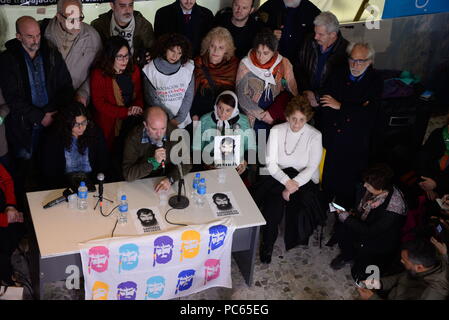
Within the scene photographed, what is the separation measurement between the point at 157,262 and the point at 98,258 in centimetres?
38

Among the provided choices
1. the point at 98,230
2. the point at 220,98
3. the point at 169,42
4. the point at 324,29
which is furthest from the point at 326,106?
the point at 98,230

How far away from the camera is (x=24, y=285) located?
13.3ft

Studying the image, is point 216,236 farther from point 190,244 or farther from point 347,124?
point 347,124

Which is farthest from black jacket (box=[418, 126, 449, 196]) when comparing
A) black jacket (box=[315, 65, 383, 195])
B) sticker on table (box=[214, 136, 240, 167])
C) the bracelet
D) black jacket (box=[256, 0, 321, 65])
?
the bracelet

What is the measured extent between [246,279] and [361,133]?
1.55m

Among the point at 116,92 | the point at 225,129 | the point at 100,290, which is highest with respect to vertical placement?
the point at 116,92

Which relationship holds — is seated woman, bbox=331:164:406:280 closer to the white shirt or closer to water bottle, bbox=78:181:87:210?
the white shirt

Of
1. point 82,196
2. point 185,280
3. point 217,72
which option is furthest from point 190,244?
point 217,72

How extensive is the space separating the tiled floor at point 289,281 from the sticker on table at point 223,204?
2.04 ft

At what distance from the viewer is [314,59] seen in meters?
4.67

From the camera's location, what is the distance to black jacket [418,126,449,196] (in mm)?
4578

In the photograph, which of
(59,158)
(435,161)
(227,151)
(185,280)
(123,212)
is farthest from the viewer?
(435,161)

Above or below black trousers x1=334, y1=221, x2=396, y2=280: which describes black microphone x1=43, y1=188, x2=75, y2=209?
above

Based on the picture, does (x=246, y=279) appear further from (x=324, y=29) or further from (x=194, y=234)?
(x=324, y=29)
